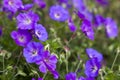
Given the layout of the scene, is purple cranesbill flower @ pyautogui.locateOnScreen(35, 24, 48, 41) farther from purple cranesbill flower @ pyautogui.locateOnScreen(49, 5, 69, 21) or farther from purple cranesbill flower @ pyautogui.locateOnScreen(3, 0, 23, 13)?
purple cranesbill flower @ pyautogui.locateOnScreen(49, 5, 69, 21)

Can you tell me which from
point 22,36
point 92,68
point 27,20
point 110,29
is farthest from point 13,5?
point 110,29

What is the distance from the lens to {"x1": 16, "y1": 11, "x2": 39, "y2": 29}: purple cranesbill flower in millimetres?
2434

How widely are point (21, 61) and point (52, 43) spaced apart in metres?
0.27

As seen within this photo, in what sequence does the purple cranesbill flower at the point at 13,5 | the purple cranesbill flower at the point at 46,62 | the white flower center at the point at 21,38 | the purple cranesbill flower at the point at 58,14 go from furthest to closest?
1. the purple cranesbill flower at the point at 58,14
2. the purple cranesbill flower at the point at 13,5
3. the white flower center at the point at 21,38
4. the purple cranesbill flower at the point at 46,62

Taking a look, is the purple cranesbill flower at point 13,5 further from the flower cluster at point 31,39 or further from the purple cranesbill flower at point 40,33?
the purple cranesbill flower at point 40,33

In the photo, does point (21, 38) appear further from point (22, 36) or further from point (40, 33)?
point (40, 33)

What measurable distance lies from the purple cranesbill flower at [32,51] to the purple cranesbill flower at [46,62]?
58 millimetres

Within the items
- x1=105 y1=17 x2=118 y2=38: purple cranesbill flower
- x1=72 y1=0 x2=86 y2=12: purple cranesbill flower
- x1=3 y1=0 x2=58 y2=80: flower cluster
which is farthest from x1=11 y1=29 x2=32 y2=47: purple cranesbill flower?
x1=105 y1=17 x2=118 y2=38: purple cranesbill flower

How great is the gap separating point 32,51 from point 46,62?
0.66 ft

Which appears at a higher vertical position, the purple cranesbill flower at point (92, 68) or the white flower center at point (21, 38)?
the white flower center at point (21, 38)

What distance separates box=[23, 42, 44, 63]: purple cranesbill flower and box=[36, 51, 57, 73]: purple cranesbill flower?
0.19ft

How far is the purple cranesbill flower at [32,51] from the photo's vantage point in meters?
2.35

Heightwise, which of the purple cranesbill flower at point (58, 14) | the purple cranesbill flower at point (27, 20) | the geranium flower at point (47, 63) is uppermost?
the purple cranesbill flower at point (27, 20)

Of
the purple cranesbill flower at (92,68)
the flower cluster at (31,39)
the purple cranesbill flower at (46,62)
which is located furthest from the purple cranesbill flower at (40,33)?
the purple cranesbill flower at (92,68)
